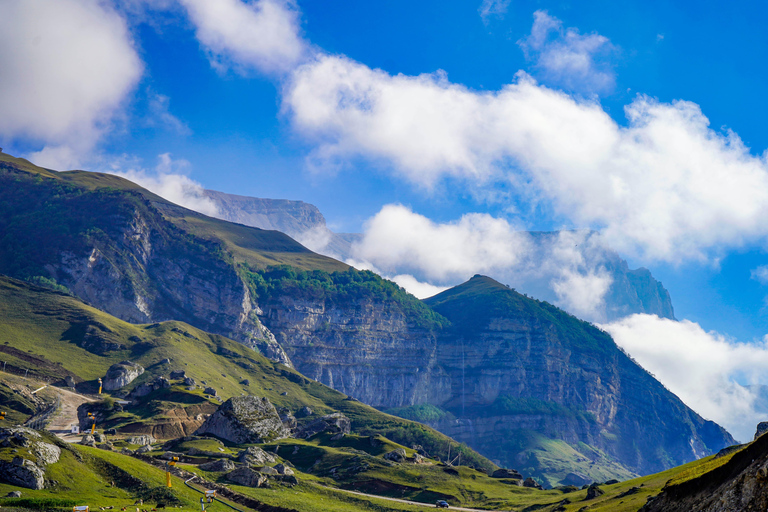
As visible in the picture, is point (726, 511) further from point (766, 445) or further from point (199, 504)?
point (199, 504)

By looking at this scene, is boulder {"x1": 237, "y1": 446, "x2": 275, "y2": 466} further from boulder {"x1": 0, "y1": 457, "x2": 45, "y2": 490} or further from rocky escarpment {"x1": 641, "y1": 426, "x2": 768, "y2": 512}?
rocky escarpment {"x1": 641, "y1": 426, "x2": 768, "y2": 512}

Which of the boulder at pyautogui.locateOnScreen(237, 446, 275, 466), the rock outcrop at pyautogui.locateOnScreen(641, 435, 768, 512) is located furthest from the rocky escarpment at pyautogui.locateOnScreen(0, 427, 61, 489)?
the rock outcrop at pyautogui.locateOnScreen(641, 435, 768, 512)

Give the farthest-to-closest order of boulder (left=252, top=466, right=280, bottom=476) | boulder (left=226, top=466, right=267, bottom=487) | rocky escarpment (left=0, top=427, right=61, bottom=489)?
boulder (left=252, top=466, right=280, bottom=476), boulder (left=226, top=466, right=267, bottom=487), rocky escarpment (left=0, top=427, right=61, bottom=489)

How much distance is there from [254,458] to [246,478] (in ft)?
100

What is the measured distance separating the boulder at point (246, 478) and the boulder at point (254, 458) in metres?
19.9

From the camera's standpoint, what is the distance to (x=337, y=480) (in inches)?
7032

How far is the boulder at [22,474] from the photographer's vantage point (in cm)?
8925

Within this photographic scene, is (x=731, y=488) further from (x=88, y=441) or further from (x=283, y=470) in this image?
(x=88, y=441)

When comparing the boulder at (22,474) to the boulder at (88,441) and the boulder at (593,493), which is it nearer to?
the boulder at (88,441)

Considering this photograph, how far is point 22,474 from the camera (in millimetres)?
90188

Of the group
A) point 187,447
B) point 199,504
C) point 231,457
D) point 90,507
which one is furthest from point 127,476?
point 187,447

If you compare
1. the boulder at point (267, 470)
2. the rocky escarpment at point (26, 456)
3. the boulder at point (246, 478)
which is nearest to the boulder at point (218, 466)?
the boulder at point (246, 478)

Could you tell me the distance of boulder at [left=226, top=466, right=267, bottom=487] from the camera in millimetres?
138625

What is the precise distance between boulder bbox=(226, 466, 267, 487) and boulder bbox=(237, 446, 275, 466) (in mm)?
19927
